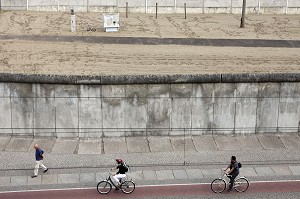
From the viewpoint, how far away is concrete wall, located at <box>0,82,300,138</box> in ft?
87.2

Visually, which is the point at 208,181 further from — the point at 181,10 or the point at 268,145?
the point at 181,10

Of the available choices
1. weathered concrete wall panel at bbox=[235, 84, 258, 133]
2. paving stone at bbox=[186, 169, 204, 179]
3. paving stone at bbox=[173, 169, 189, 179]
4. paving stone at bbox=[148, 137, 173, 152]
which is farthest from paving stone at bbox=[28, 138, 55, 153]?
weathered concrete wall panel at bbox=[235, 84, 258, 133]

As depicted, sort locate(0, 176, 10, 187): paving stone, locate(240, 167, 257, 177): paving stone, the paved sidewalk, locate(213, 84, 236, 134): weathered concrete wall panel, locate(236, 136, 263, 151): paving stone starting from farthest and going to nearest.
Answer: locate(213, 84, 236, 134): weathered concrete wall panel, locate(236, 136, 263, 151): paving stone, locate(240, 167, 257, 177): paving stone, the paved sidewalk, locate(0, 176, 10, 187): paving stone

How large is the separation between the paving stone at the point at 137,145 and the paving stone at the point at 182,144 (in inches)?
52.9

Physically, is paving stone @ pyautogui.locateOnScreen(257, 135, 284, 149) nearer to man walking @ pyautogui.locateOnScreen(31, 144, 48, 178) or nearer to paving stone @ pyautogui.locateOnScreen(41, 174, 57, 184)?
paving stone @ pyautogui.locateOnScreen(41, 174, 57, 184)

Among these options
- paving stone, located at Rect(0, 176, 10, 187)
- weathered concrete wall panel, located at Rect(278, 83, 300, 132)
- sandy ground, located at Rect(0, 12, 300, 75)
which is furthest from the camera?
sandy ground, located at Rect(0, 12, 300, 75)

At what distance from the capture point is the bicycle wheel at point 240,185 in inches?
866

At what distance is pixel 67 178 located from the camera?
22906 mm

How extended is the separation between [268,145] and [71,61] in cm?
1650

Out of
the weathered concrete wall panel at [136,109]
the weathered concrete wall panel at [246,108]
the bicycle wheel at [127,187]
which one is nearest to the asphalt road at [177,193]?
the bicycle wheel at [127,187]

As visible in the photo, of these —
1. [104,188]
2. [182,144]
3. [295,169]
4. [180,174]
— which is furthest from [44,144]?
[295,169]

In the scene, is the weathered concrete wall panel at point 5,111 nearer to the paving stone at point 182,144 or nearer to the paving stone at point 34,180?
the paving stone at point 34,180

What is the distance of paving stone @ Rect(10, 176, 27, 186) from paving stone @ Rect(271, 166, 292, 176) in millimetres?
10869

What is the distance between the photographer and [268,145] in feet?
87.6
